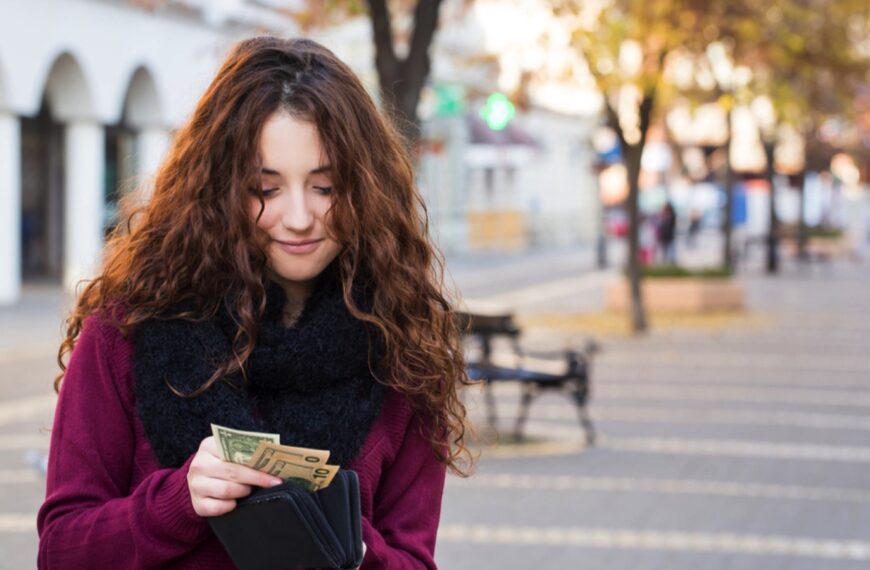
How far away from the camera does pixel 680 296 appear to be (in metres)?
24.7

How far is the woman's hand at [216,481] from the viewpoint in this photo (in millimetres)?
2215

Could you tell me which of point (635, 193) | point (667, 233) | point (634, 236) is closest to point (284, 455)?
point (635, 193)

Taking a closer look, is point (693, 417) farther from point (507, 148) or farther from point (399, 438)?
point (507, 148)

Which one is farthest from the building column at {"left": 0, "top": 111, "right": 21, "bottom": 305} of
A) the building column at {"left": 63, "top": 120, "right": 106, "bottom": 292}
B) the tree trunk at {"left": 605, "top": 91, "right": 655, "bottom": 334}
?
the tree trunk at {"left": 605, "top": 91, "right": 655, "bottom": 334}

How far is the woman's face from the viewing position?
2.47m

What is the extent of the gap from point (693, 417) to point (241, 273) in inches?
Result: 425

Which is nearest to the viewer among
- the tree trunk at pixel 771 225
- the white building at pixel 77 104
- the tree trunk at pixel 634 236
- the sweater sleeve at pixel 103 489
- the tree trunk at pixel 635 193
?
the sweater sleeve at pixel 103 489

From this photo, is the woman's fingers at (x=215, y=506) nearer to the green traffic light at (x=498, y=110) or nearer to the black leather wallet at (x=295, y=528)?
the black leather wallet at (x=295, y=528)

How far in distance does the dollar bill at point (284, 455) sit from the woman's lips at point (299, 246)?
1.35 ft

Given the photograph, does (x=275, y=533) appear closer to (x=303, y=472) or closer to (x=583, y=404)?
(x=303, y=472)

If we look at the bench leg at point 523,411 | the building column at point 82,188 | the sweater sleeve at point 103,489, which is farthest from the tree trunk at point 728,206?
the sweater sleeve at point 103,489

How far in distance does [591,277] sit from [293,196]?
114 feet

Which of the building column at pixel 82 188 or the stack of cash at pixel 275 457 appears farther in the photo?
the building column at pixel 82 188

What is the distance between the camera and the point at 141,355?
7.98 feet
